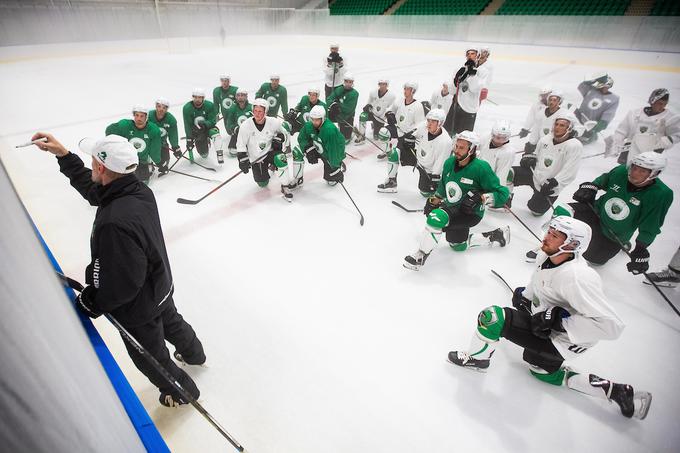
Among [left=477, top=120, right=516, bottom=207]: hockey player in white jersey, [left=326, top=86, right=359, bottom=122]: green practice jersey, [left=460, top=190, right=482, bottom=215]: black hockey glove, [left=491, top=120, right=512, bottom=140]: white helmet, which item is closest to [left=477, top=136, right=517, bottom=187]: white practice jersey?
[left=477, top=120, right=516, bottom=207]: hockey player in white jersey

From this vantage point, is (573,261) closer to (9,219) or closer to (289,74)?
(9,219)

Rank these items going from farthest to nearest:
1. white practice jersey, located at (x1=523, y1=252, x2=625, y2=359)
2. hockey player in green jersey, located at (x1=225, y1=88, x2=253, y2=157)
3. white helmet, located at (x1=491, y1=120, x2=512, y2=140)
A: hockey player in green jersey, located at (x1=225, y1=88, x2=253, y2=157), white helmet, located at (x1=491, y1=120, x2=512, y2=140), white practice jersey, located at (x1=523, y1=252, x2=625, y2=359)

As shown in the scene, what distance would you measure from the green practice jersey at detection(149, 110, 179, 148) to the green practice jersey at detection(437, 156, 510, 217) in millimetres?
3492

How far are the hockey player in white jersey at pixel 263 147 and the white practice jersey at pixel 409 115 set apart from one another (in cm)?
182

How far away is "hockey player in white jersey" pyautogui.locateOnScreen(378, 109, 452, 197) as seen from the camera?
3.77m

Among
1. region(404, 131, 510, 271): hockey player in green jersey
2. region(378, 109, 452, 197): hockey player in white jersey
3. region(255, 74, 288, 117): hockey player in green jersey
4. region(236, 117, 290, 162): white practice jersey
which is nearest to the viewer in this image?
region(404, 131, 510, 271): hockey player in green jersey

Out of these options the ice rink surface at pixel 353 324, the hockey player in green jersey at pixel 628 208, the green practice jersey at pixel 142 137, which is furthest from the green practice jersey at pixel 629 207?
the green practice jersey at pixel 142 137

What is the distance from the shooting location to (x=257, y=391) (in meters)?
2.04

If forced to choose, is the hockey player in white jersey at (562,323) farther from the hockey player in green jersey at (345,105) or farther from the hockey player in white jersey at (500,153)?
the hockey player in green jersey at (345,105)

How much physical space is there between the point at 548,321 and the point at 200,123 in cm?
474

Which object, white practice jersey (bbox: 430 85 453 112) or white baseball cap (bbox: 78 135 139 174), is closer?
white baseball cap (bbox: 78 135 139 174)

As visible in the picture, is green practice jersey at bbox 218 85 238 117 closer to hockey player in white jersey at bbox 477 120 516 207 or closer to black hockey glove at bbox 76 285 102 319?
hockey player in white jersey at bbox 477 120 516 207

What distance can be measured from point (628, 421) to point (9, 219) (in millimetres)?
2801

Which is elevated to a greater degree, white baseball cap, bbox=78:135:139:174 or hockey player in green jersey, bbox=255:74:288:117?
white baseball cap, bbox=78:135:139:174
